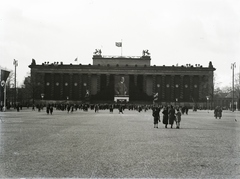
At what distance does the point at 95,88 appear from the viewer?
138 metres

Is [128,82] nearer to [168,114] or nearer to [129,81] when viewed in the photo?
[129,81]

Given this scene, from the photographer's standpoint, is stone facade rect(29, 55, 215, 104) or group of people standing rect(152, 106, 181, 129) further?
stone facade rect(29, 55, 215, 104)

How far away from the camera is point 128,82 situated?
12912 cm

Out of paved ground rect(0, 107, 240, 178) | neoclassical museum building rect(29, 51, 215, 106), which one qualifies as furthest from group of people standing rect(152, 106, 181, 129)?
neoclassical museum building rect(29, 51, 215, 106)

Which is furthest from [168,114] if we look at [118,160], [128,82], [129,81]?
[129,81]

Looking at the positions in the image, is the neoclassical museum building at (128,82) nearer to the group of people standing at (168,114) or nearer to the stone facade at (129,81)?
the stone facade at (129,81)

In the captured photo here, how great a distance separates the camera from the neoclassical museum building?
130688 millimetres

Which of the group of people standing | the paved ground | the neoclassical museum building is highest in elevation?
the neoclassical museum building

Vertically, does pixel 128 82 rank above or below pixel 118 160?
above

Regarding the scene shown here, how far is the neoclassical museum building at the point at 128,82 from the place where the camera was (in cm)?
13069

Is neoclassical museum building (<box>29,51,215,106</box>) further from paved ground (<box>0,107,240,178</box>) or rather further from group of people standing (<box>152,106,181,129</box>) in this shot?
paved ground (<box>0,107,240,178</box>)

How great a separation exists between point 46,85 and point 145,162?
125m

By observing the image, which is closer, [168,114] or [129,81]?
[168,114]

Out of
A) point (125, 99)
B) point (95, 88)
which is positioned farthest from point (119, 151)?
point (95, 88)
